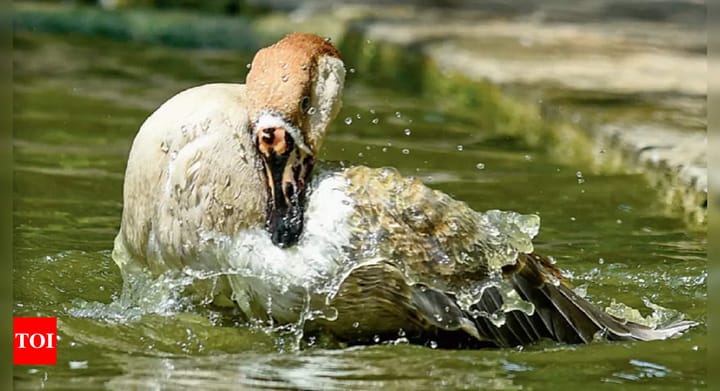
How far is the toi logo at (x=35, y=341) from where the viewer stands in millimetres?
3678

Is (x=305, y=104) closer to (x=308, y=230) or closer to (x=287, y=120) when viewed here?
(x=287, y=120)

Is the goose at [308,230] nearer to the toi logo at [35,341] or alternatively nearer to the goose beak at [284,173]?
the goose beak at [284,173]

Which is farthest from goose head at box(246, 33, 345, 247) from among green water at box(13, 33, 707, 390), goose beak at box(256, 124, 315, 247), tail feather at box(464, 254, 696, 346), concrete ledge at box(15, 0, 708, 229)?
concrete ledge at box(15, 0, 708, 229)

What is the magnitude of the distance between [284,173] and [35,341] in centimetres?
83

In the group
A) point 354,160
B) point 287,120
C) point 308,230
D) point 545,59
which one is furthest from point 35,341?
point 545,59

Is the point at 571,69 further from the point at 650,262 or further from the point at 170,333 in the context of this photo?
the point at 170,333

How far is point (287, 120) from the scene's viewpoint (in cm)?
385

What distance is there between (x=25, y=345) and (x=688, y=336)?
6.36ft

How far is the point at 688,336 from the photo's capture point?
13.6 feet

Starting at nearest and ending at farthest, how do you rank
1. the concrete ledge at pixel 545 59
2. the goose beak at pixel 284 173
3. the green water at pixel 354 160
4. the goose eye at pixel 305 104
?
the green water at pixel 354 160 → the goose beak at pixel 284 173 → the goose eye at pixel 305 104 → the concrete ledge at pixel 545 59

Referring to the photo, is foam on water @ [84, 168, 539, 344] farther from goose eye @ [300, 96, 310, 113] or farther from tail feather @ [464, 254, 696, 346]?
goose eye @ [300, 96, 310, 113]

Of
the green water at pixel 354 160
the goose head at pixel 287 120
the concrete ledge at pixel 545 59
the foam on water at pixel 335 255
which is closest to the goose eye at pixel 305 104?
the goose head at pixel 287 120

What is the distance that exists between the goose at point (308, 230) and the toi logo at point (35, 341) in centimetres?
35

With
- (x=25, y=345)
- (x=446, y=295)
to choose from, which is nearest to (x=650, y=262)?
(x=446, y=295)
